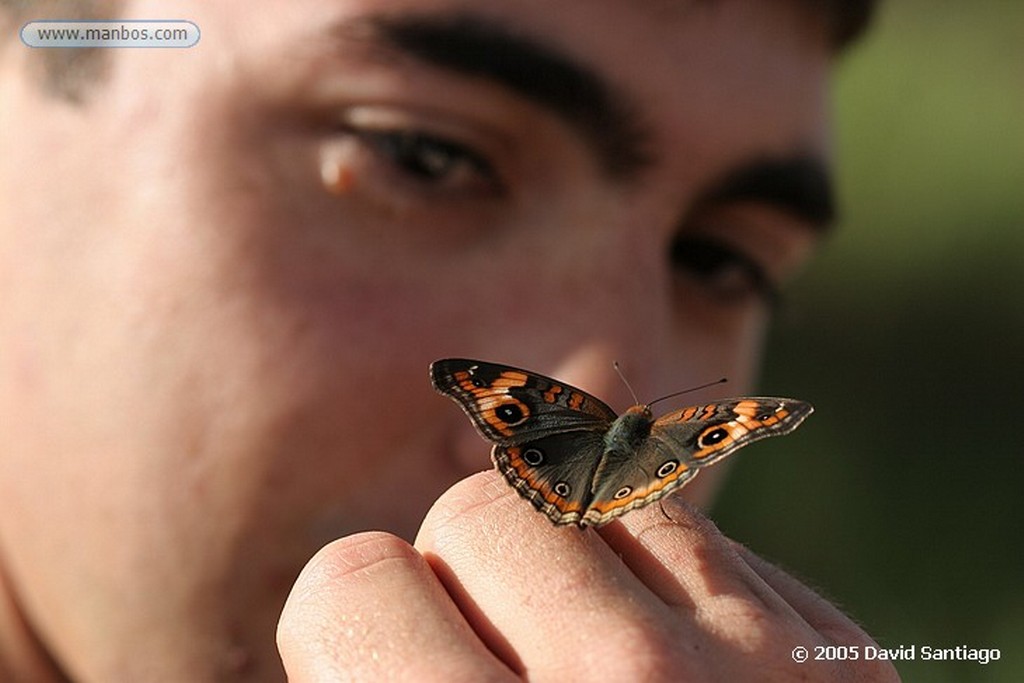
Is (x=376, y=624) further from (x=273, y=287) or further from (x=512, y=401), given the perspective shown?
(x=273, y=287)

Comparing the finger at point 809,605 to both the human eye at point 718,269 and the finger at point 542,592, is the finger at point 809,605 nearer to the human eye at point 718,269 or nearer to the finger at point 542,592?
the finger at point 542,592

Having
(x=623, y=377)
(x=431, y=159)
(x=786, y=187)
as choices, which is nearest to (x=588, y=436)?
(x=623, y=377)

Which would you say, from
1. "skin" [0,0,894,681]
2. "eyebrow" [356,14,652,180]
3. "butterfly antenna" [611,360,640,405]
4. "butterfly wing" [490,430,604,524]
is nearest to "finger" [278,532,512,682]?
"butterfly wing" [490,430,604,524]

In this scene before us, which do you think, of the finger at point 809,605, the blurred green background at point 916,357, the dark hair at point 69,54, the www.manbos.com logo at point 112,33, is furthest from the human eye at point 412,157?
the blurred green background at point 916,357

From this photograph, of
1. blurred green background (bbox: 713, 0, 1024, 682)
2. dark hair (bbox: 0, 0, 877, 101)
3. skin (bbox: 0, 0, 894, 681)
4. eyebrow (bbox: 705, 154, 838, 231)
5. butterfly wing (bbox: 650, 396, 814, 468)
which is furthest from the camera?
blurred green background (bbox: 713, 0, 1024, 682)

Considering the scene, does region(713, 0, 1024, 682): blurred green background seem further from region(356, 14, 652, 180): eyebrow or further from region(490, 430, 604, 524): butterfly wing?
region(490, 430, 604, 524): butterfly wing

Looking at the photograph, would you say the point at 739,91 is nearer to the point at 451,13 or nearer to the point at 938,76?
the point at 451,13

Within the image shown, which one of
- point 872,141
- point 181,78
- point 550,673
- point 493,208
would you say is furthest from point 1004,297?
point 550,673
